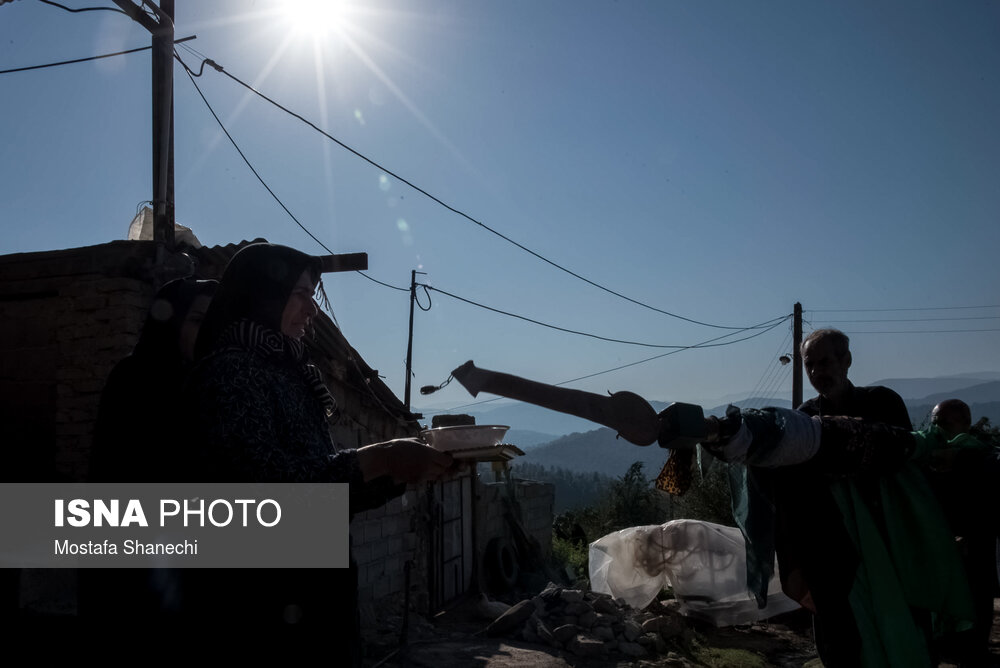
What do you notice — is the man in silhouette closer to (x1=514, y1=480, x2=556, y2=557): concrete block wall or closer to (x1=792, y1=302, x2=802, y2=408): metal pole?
(x1=514, y1=480, x2=556, y2=557): concrete block wall

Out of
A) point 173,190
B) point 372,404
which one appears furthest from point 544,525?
point 173,190

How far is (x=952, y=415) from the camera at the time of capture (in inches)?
182

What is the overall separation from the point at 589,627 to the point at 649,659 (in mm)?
693

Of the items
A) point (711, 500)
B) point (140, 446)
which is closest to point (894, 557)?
point (140, 446)

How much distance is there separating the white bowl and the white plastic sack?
281 inches

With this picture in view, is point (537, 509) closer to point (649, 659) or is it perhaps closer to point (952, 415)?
point (649, 659)

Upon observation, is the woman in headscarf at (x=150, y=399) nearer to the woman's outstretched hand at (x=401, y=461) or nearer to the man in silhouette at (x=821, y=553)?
the woman's outstretched hand at (x=401, y=461)

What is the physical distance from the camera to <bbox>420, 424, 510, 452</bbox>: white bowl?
6.68 ft

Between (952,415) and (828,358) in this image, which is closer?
(828,358)

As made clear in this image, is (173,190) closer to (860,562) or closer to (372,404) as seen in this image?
(372,404)

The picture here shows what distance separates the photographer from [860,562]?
80.0 inches

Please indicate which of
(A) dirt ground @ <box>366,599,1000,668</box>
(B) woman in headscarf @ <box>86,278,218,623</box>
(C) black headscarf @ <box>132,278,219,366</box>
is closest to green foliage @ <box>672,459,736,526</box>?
(A) dirt ground @ <box>366,599,1000,668</box>

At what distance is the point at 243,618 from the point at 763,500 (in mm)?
1521

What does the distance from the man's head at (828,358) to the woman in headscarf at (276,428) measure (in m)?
1.66
